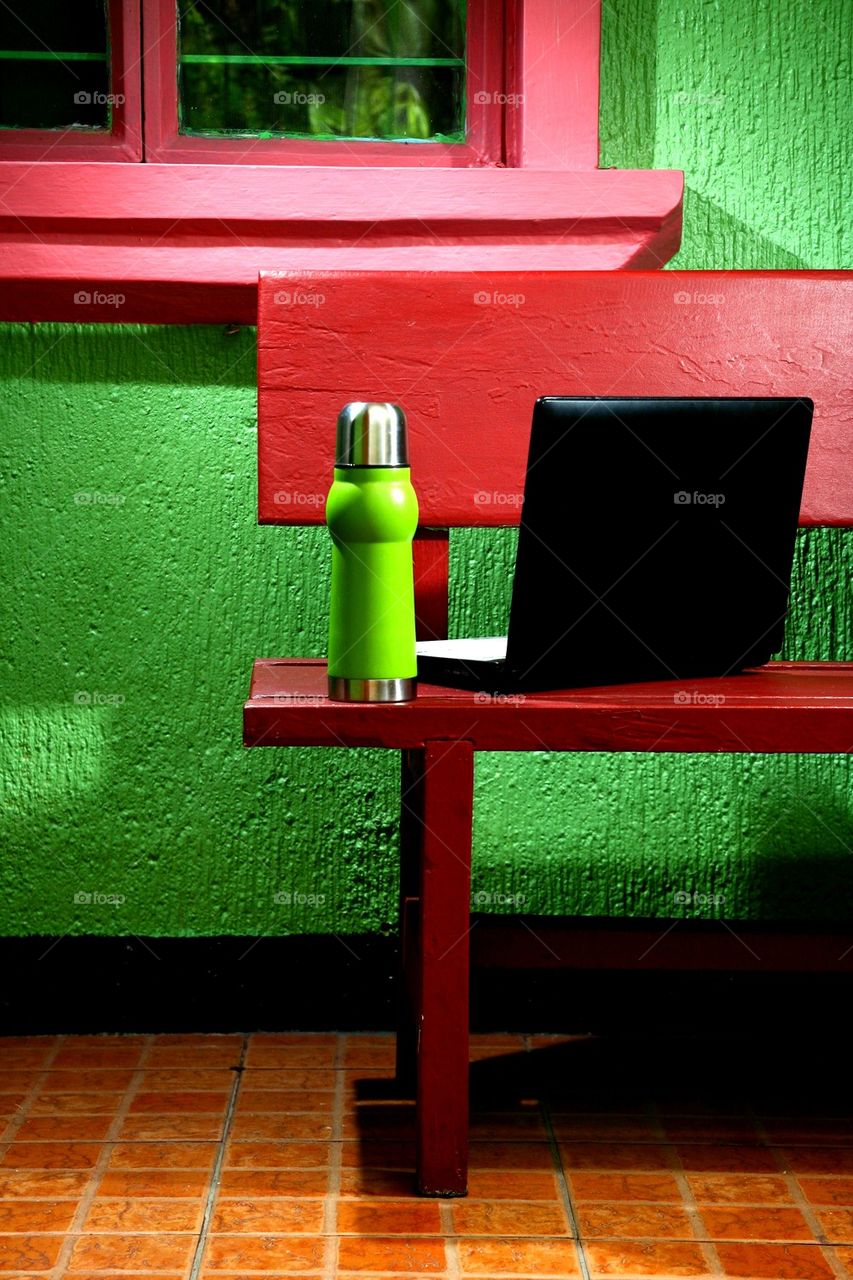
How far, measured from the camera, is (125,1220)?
5.83ft

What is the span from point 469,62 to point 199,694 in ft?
3.95

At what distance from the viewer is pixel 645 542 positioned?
1768 mm

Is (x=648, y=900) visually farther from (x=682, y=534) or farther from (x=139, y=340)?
(x=139, y=340)

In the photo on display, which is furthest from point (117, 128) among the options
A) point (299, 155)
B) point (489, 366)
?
point (489, 366)

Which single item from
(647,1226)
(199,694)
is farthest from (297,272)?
(647,1226)

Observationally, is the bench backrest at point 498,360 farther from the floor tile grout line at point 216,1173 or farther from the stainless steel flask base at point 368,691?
the floor tile grout line at point 216,1173

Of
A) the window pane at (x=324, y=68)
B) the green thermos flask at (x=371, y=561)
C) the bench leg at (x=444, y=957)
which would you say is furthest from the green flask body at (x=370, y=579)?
the window pane at (x=324, y=68)

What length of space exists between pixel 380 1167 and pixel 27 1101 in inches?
24.3

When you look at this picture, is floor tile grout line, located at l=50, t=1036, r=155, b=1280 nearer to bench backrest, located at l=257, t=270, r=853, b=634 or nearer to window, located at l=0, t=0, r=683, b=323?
bench backrest, located at l=257, t=270, r=853, b=634

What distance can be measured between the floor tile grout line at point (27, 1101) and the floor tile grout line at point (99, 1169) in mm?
137

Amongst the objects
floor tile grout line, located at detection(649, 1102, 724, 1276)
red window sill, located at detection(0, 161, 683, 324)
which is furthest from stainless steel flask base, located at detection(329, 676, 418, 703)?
red window sill, located at detection(0, 161, 683, 324)

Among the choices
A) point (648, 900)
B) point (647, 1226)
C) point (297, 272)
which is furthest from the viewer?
point (648, 900)

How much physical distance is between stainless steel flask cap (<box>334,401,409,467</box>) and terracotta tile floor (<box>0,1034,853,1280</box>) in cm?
96

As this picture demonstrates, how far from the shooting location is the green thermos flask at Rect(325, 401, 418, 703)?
1.75 m
